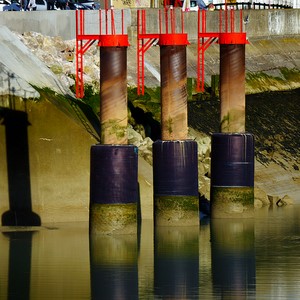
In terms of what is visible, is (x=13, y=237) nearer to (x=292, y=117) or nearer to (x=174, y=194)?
(x=174, y=194)

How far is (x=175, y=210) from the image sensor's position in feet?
185

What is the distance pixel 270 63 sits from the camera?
88688mm

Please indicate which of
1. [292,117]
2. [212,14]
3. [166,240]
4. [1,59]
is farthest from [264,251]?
[212,14]

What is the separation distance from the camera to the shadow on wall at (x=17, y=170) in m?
56.8

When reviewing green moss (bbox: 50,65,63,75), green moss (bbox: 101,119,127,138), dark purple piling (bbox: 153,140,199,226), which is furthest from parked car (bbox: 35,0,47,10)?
green moss (bbox: 101,119,127,138)

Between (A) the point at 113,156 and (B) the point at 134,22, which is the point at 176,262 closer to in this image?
(A) the point at 113,156

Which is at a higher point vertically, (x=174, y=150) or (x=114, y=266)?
(x=174, y=150)

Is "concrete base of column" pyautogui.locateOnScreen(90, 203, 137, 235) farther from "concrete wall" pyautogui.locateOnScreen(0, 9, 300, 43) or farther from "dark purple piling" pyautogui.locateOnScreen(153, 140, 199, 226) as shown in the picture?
"concrete wall" pyautogui.locateOnScreen(0, 9, 300, 43)

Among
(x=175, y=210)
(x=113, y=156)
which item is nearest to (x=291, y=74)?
(x=175, y=210)

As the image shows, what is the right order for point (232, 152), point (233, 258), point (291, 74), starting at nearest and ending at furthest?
point (233, 258)
point (232, 152)
point (291, 74)

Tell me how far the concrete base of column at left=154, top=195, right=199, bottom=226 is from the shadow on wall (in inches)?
151

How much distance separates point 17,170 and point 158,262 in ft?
24.5

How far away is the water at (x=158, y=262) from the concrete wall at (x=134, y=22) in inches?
679

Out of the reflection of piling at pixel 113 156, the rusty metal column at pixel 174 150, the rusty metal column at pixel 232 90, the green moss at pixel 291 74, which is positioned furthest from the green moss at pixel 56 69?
the green moss at pixel 291 74
